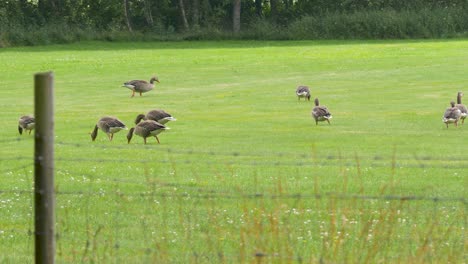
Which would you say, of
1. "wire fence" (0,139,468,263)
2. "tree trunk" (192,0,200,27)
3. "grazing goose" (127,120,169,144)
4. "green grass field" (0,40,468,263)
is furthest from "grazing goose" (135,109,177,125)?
"tree trunk" (192,0,200,27)

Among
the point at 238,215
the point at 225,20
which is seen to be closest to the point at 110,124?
the point at 238,215

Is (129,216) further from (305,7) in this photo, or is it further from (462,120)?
(305,7)

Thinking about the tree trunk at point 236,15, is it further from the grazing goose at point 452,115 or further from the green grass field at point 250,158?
the grazing goose at point 452,115

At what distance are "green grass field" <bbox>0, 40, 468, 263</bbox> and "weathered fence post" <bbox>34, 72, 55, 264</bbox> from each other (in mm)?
801

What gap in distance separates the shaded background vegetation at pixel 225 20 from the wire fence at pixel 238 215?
2063 inches

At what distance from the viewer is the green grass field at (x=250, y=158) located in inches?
390

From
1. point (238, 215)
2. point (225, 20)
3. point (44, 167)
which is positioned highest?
point (44, 167)

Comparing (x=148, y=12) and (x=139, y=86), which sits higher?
(x=139, y=86)

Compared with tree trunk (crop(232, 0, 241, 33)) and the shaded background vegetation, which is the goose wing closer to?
the shaded background vegetation

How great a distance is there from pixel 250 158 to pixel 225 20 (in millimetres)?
68513

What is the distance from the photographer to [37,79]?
23.6ft

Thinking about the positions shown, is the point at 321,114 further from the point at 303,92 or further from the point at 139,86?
the point at 139,86

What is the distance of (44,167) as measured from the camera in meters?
7.28

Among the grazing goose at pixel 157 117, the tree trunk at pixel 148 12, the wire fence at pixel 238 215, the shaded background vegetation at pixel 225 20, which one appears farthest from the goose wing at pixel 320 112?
the tree trunk at pixel 148 12
